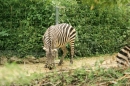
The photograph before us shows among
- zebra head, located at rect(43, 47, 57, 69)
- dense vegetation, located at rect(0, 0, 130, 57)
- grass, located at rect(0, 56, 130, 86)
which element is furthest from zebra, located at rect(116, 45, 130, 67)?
dense vegetation, located at rect(0, 0, 130, 57)

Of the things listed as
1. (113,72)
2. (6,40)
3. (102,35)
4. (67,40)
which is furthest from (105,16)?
(113,72)

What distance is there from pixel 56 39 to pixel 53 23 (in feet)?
3.10

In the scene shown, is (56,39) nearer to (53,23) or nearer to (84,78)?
(53,23)

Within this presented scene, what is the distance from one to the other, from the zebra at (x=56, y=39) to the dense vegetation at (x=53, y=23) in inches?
23.7

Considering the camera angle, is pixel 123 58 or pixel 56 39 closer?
pixel 123 58

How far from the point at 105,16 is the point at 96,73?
9.59m

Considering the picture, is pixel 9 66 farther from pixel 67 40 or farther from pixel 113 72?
pixel 67 40

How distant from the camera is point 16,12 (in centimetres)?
1126

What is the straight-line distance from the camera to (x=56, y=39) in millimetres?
10945

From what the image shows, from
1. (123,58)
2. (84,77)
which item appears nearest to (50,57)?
(123,58)

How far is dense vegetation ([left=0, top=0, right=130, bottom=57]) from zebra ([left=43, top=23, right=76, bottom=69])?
0.60 m

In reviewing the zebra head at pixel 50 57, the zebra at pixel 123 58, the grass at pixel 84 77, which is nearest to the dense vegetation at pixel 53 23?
the zebra head at pixel 50 57

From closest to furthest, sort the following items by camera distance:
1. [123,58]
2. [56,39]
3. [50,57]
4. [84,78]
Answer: [84,78], [123,58], [50,57], [56,39]

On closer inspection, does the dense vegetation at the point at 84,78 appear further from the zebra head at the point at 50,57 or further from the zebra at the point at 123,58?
the zebra head at the point at 50,57
